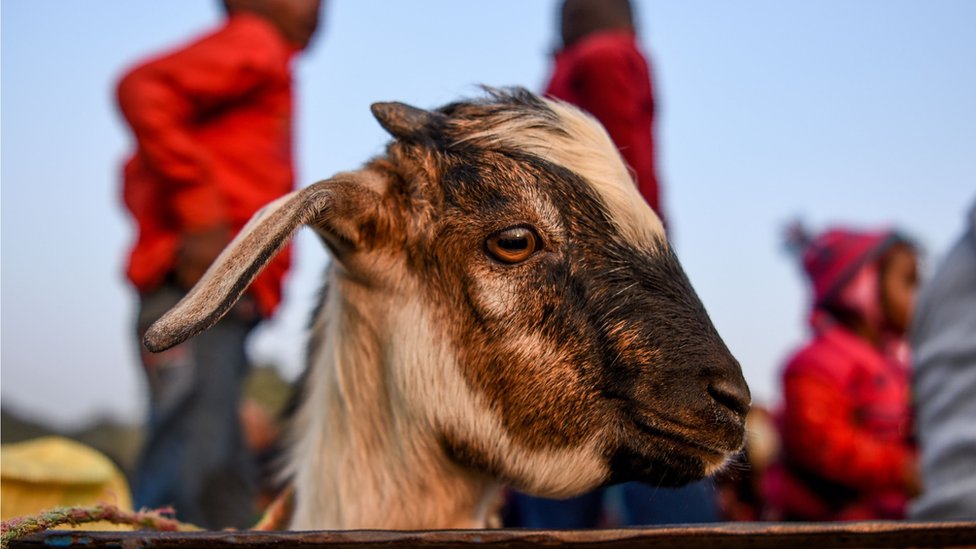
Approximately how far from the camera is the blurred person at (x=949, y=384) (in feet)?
8.81

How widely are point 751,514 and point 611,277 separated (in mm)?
5210

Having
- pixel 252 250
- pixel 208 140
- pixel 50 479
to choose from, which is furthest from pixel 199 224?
pixel 252 250

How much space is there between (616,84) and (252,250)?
7.51ft

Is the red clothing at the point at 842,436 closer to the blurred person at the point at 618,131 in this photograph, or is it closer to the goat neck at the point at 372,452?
the blurred person at the point at 618,131

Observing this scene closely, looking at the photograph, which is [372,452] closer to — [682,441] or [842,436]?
[682,441]

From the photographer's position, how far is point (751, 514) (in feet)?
21.3

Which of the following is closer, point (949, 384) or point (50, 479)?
point (50, 479)

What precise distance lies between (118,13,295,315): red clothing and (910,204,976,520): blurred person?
2.43 m

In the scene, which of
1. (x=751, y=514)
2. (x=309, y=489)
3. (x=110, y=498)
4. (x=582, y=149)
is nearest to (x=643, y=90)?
(x=582, y=149)

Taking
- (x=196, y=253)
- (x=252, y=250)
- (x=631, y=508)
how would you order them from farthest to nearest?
(x=631, y=508) → (x=196, y=253) → (x=252, y=250)

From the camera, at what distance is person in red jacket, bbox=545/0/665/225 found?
11.4 ft

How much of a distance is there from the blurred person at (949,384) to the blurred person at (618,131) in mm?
769

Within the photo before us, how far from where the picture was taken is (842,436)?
488cm

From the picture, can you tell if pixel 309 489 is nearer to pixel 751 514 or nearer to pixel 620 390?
pixel 620 390
